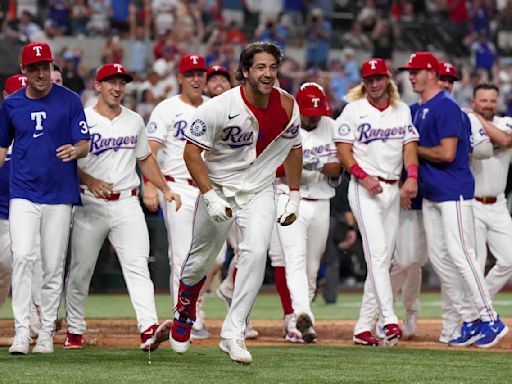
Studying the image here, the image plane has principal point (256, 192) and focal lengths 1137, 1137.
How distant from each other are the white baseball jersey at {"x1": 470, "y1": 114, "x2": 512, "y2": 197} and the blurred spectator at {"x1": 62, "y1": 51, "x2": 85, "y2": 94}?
27.1 feet

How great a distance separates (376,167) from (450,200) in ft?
2.24

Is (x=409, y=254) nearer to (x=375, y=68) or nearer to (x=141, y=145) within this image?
(x=375, y=68)

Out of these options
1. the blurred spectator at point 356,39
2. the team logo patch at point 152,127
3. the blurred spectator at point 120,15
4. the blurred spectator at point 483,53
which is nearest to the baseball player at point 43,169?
the team logo patch at point 152,127

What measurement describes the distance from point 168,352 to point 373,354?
1.56m

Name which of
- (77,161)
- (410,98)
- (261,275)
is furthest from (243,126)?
(410,98)

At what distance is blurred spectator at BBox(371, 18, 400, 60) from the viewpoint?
2317 cm

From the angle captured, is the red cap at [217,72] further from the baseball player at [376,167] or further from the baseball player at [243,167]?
the baseball player at [243,167]

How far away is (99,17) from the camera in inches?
825

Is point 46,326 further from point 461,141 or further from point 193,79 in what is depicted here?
point 461,141

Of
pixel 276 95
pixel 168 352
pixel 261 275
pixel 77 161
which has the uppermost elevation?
pixel 276 95

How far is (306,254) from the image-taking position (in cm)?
1023

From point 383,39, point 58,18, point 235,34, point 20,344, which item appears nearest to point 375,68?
point 20,344

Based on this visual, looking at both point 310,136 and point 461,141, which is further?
point 310,136

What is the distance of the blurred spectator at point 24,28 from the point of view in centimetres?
1915
